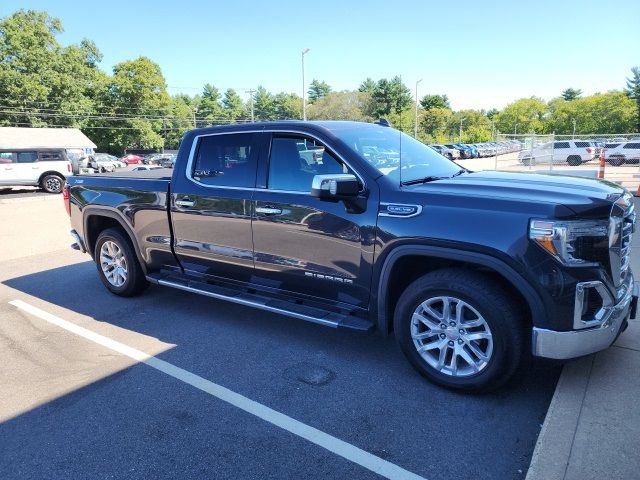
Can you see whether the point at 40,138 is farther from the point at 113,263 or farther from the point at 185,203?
the point at 185,203

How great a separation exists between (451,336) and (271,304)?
1.55 metres

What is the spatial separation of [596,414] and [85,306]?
16.3 feet

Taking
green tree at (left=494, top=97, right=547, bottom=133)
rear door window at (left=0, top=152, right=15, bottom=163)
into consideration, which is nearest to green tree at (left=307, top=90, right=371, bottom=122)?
green tree at (left=494, top=97, right=547, bottom=133)

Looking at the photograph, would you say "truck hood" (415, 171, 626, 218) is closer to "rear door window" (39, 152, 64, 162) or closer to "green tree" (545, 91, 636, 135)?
"rear door window" (39, 152, 64, 162)

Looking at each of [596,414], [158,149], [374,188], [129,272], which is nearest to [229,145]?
[374,188]

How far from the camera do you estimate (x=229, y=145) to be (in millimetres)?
4430

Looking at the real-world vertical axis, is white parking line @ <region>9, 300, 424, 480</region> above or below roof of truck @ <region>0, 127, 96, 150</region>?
below

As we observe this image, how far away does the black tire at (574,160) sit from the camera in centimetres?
2602

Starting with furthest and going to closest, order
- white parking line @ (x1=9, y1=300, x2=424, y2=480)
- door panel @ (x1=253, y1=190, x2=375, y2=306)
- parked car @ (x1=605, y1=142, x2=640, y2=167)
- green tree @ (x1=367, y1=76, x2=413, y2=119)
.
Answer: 1. green tree @ (x1=367, y1=76, x2=413, y2=119)
2. parked car @ (x1=605, y1=142, x2=640, y2=167)
3. door panel @ (x1=253, y1=190, x2=375, y2=306)
4. white parking line @ (x1=9, y1=300, x2=424, y2=480)

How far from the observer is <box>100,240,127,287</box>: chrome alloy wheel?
214 inches

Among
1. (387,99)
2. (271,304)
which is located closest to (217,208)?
(271,304)

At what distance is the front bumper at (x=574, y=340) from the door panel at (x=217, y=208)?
2395mm

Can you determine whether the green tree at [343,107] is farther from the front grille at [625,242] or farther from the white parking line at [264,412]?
the front grille at [625,242]

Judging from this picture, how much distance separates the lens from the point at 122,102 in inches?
2493
